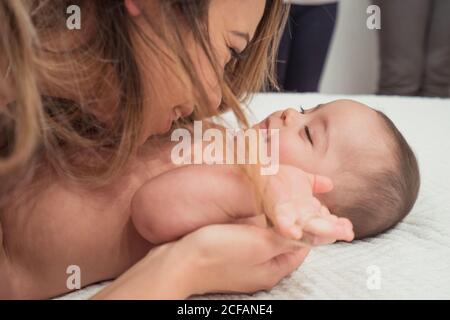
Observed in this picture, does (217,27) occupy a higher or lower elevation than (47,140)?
higher

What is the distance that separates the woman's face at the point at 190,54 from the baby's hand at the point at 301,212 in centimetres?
15

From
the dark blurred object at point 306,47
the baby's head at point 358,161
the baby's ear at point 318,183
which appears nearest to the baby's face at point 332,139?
the baby's head at point 358,161

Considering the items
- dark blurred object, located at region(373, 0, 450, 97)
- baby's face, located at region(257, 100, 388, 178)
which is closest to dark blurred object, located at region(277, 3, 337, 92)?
dark blurred object, located at region(373, 0, 450, 97)

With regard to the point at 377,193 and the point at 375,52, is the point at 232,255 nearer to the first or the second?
the point at 377,193

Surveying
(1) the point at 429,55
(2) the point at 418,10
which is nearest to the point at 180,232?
(2) the point at 418,10

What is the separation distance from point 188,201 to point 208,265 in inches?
3.5

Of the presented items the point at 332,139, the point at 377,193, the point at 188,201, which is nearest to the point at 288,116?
the point at 332,139

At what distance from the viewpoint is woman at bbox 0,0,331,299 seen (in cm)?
60

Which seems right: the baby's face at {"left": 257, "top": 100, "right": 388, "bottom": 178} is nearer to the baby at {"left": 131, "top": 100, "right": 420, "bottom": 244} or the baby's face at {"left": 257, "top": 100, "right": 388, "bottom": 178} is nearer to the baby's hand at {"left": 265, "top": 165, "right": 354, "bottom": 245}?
the baby at {"left": 131, "top": 100, "right": 420, "bottom": 244}

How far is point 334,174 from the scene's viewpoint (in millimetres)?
810

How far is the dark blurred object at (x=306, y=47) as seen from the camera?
6.31 ft

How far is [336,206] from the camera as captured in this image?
2.65 feet

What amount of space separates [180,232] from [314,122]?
0.33 m

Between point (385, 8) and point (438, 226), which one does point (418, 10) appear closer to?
point (385, 8)
